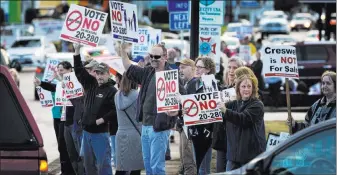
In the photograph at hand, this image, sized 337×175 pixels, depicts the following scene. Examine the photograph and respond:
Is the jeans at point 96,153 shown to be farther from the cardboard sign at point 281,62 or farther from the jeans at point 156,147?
the cardboard sign at point 281,62

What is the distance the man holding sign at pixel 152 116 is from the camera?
12.6 meters

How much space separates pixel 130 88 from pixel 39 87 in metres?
3.73

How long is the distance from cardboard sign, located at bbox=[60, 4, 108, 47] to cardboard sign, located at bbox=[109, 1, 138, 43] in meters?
0.49

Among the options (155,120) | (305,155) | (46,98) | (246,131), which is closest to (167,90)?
(155,120)

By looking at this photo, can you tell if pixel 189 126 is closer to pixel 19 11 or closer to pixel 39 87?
pixel 39 87

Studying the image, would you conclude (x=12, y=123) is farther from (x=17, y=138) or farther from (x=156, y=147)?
(x=156, y=147)

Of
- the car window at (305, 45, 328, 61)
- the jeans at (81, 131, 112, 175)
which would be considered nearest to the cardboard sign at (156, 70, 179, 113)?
the jeans at (81, 131, 112, 175)

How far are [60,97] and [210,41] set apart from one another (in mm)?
5294

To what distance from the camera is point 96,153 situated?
13984 millimetres

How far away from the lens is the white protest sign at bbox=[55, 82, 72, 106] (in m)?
15.6

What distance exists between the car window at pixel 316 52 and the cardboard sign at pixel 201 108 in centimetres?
1852

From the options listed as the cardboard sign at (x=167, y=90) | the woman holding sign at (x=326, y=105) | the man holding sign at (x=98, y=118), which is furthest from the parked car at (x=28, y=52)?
the woman holding sign at (x=326, y=105)

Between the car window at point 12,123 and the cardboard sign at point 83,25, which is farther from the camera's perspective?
the cardboard sign at point 83,25

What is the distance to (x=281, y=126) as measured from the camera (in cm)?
2239
